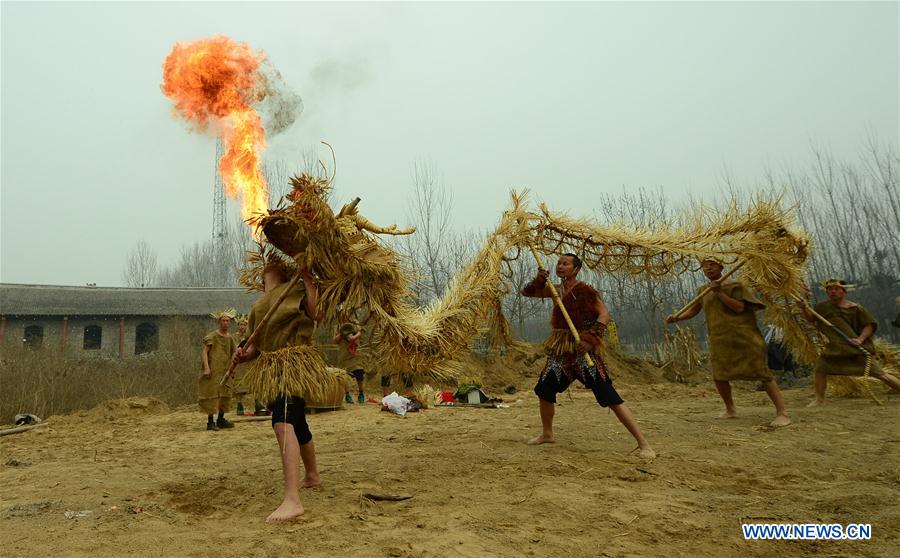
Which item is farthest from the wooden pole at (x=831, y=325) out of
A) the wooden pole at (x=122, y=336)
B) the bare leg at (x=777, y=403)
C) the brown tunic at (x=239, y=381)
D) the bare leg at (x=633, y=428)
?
the wooden pole at (x=122, y=336)

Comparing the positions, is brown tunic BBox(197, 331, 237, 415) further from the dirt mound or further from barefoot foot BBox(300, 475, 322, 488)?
barefoot foot BBox(300, 475, 322, 488)

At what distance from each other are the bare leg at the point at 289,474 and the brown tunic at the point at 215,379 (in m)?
4.80

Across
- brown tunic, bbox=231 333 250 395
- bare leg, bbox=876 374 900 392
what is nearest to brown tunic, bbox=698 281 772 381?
bare leg, bbox=876 374 900 392

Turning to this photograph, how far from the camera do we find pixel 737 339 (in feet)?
18.7

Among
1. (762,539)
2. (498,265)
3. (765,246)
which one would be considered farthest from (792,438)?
(498,265)

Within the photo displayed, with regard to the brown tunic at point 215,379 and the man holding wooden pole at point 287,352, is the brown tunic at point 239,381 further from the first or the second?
the brown tunic at point 215,379

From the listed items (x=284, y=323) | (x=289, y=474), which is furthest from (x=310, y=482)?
(x=284, y=323)

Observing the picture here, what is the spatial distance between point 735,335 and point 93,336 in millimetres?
25904

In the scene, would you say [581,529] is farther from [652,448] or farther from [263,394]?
[652,448]

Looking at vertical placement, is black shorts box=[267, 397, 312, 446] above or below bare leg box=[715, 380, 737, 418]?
above

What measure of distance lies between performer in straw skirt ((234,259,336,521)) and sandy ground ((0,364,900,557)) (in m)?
0.34

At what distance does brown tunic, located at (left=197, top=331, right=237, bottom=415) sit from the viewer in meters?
7.55

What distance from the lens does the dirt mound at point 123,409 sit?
9656mm

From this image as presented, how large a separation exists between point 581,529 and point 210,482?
9.67 ft
